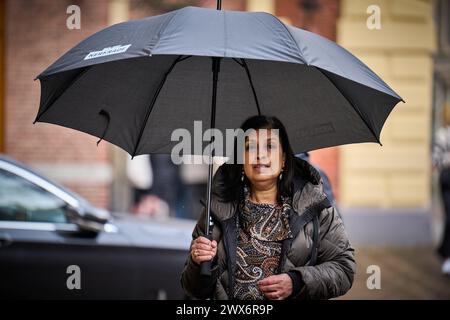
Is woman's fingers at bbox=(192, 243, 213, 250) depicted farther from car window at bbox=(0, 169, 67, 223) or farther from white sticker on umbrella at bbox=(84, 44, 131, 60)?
car window at bbox=(0, 169, 67, 223)

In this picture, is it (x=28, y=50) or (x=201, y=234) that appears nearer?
(x=201, y=234)

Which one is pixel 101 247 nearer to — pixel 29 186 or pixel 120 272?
pixel 120 272

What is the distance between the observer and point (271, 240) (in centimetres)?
287

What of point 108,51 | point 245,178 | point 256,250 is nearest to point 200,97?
point 245,178

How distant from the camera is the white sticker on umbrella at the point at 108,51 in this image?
265 centimetres

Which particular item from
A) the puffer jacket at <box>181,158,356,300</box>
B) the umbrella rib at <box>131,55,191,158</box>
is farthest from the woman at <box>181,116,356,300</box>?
the umbrella rib at <box>131,55,191,158</box>

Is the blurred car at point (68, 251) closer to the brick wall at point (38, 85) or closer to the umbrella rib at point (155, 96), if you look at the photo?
the umbrella rib at point (155, 96)

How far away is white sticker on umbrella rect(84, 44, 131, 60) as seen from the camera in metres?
2.65

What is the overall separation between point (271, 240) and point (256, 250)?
8cm

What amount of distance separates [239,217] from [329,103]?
0.71 m

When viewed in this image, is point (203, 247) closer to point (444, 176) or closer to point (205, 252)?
point (205, 252)

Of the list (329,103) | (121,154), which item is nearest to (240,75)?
(329,103)

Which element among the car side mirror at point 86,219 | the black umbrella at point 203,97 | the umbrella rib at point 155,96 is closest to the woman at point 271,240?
the black umbrella at point 203,97

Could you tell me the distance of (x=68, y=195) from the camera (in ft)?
16.6
